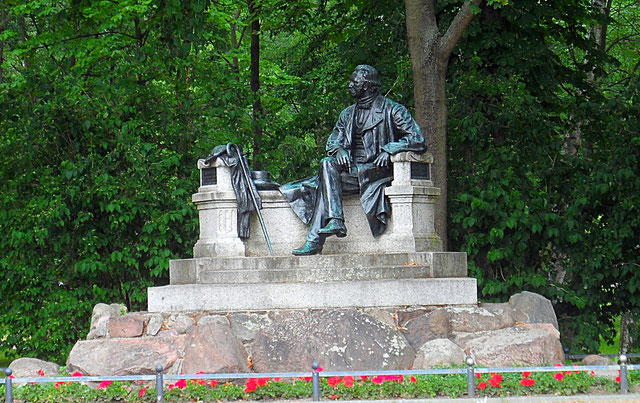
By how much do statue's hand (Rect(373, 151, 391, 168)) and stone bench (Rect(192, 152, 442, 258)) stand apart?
8 centimetres

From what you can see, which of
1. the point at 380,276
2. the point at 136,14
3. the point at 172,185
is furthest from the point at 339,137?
the point at 136,14

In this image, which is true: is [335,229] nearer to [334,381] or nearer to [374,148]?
[374,148]

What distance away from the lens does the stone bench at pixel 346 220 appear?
1051cm

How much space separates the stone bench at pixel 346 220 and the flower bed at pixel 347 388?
232 centimetres

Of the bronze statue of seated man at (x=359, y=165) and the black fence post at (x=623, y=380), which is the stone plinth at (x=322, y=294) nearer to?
the bronze statue of seated man at (x=359, y=165)

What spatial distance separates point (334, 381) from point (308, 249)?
2399mm

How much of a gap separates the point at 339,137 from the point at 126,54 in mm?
6786

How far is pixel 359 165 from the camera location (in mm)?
10805

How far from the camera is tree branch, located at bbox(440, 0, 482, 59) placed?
13.4 meters

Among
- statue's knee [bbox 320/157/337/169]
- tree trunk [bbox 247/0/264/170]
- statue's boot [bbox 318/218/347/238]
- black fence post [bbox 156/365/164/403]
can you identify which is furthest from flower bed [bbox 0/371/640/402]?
tree trunk [bbox 247/0/264/170]

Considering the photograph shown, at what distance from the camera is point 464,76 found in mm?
14828

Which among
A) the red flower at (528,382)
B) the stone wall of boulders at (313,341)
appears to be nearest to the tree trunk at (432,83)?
the stone wall of boulders at (313,341)

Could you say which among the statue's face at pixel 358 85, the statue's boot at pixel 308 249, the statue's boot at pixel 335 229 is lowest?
the statue's boot at pixel 308 249

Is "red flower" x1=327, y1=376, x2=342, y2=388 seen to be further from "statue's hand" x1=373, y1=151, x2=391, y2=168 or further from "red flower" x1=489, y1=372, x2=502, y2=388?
"statue's hand" x1=373, y1=151, x2=391, y2=168
